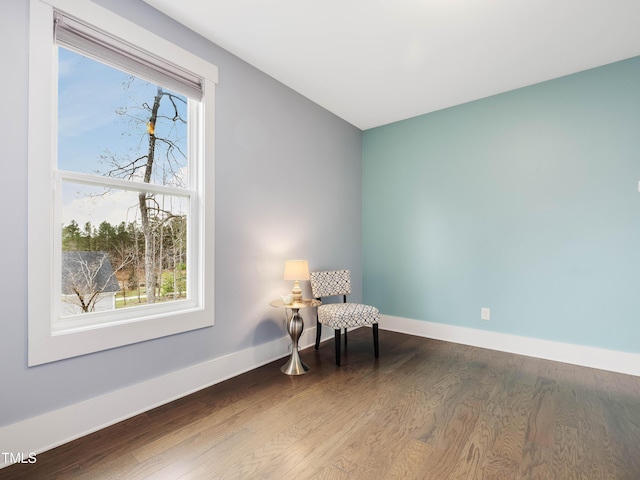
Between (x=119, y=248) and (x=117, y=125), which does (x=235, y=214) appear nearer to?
(x=119, y=248)

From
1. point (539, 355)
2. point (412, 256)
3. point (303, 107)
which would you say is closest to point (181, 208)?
point (303, 107)

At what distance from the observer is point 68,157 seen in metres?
1.86

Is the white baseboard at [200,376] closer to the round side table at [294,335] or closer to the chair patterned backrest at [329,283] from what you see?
the round side table at [294,335]

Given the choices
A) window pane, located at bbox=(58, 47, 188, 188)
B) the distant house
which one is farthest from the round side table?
window pane, located at bbox=(58, 47, 188, 188)


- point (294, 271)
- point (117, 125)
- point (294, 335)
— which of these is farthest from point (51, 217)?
point (294, 335)

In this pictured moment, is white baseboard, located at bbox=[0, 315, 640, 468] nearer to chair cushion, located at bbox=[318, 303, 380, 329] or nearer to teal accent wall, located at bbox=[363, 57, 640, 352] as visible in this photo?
teal accent wall, located at bbox=[363, 57, 640, 352]

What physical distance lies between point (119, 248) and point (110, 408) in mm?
996

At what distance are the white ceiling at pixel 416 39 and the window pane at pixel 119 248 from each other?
1.36 metres

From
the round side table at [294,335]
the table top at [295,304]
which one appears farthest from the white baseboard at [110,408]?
the table top at [295,304]

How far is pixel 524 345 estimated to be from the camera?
125 inches

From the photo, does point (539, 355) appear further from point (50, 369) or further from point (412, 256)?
point (50, 369)

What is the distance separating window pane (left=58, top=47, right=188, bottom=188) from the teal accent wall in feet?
8.84

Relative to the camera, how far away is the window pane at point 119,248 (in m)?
1.87

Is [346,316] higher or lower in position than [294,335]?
higher
